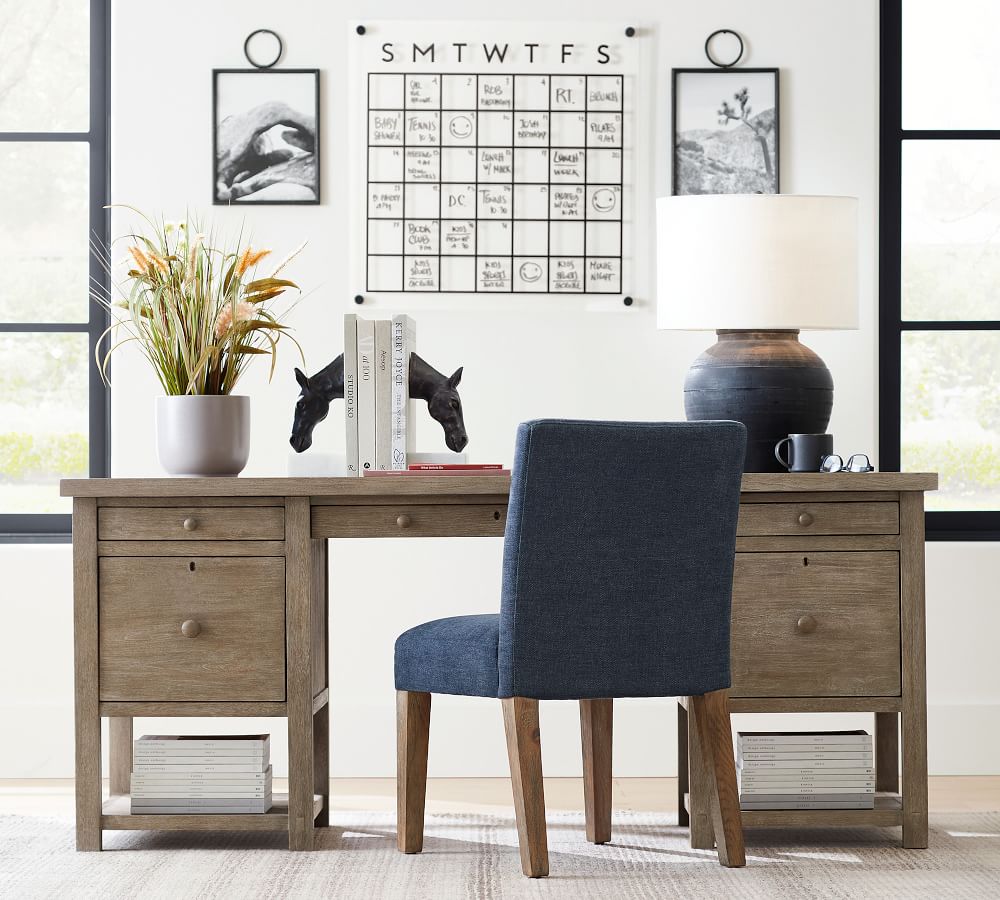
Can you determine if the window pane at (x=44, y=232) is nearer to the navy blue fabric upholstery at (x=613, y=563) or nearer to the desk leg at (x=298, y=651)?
the desk leg at (x=298, y=651)

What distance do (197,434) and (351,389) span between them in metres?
0.33

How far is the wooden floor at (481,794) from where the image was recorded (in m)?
2.81

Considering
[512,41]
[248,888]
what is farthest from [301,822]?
[512,41]

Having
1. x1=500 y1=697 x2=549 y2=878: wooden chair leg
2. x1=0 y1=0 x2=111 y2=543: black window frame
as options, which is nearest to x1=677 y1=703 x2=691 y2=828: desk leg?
x1=500 y1=697 x2=549 y2=878: wooden chair leg

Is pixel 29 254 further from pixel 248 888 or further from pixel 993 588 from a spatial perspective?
pixel 993 588

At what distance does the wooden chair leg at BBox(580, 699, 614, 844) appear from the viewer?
8.16ft

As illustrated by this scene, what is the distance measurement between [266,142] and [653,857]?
2.01 m

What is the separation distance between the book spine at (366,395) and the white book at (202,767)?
0.64m

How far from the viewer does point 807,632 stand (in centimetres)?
240

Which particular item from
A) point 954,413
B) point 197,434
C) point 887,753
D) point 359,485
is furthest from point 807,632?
point 197,434

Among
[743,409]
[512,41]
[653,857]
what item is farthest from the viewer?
[512,41]

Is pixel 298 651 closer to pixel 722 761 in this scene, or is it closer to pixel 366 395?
pixel 366 395

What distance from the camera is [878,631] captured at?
2.40 metres

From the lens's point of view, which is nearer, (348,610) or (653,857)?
(653,857)
